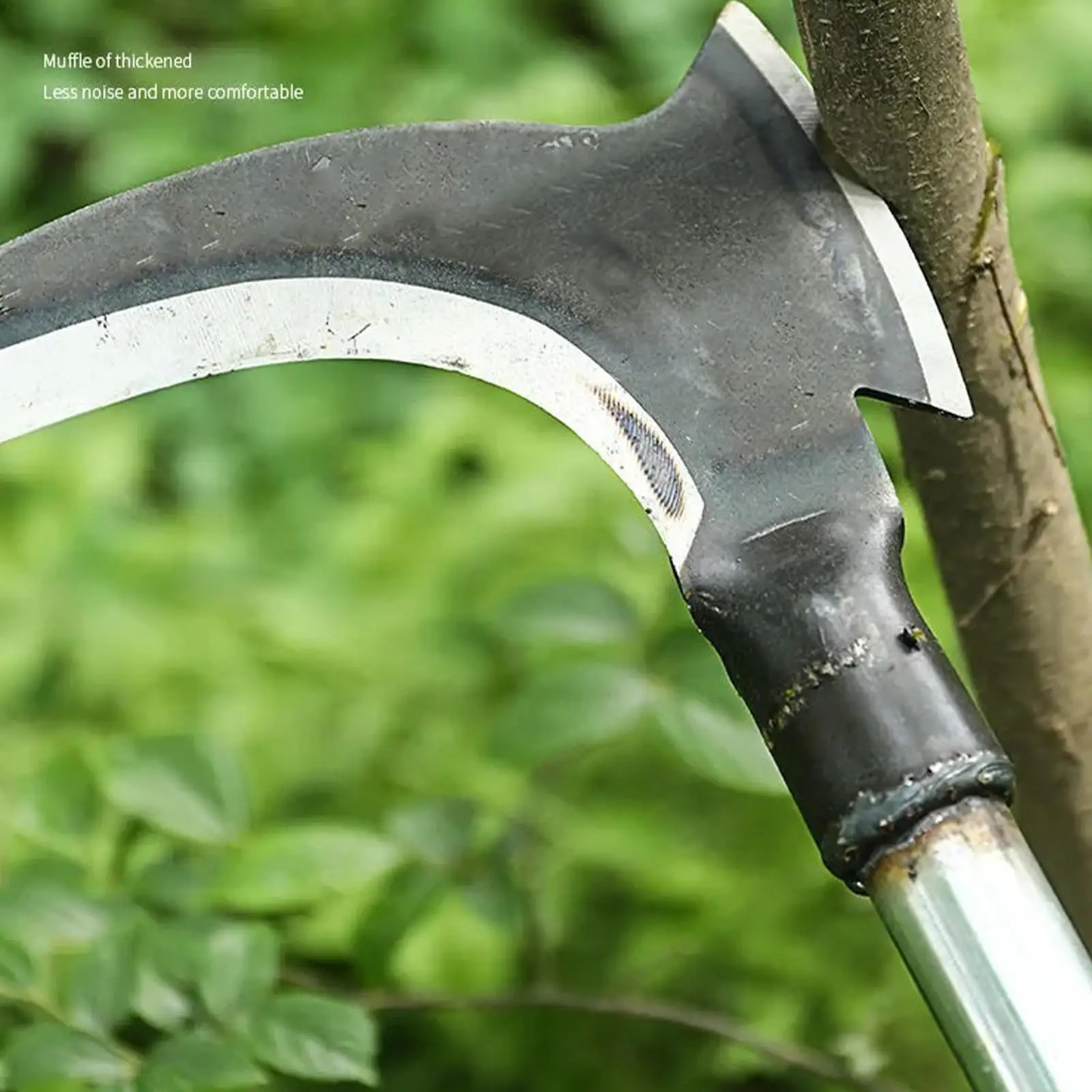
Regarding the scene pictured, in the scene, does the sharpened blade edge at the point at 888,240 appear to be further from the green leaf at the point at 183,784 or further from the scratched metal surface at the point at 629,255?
the green leaf at the point at 183,784

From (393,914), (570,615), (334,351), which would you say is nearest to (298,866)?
(393,914)

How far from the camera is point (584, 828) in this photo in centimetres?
91

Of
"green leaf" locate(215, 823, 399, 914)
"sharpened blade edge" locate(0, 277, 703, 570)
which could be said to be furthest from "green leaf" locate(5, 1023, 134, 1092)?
"sharpened blade edge" locate(0, 277, 703, 570)

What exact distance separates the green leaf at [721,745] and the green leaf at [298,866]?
Result: 0.14m

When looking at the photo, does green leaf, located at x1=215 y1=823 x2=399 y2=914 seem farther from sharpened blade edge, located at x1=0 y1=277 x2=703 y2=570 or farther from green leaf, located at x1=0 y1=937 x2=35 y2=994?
sharpened blade edge, located at x1=0 y1=277 x2=703 y2=570

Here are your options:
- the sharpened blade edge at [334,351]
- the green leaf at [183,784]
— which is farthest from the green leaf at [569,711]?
the sharpened blade edge at [334,351]

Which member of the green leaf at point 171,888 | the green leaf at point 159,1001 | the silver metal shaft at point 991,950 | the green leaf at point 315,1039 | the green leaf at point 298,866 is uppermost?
the green leaf at point 171,888

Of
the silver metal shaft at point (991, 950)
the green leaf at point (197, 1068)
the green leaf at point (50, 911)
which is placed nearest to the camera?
the silver metal shaft at point (991, 950)

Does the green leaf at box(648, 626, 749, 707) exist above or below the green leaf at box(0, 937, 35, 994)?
above

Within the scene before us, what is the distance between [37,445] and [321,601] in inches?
16.7

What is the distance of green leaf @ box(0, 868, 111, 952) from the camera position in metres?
0.63

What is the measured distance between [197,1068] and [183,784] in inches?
7.0

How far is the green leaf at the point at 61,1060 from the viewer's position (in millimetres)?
542

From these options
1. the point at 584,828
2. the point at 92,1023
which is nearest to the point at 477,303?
the point at 92,1023
